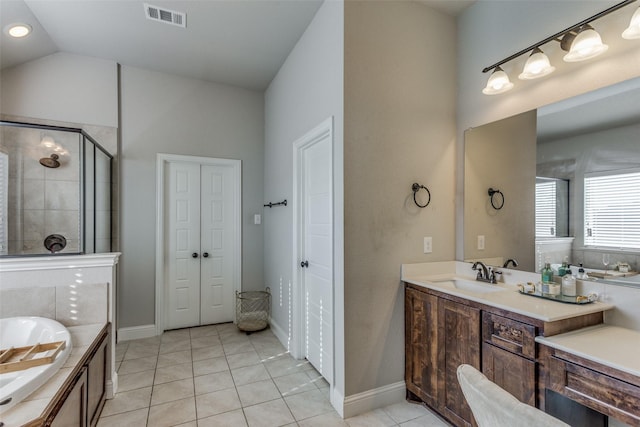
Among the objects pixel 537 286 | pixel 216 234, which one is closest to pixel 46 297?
pixel 216 234

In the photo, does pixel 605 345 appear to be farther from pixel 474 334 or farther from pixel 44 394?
pixel 44 394

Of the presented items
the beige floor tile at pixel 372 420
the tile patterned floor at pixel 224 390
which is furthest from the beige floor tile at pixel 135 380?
the beige floor tile at pixel 372 420

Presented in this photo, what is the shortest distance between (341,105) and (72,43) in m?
2.95

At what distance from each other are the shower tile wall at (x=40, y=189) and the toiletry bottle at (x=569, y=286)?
3.54 meters

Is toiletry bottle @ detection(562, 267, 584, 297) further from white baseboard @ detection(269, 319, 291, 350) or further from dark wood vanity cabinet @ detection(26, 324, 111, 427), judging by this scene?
dark wood vanity cabinet @ detection(26, 324, 111, 427)

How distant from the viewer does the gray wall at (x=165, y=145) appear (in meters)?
3.52

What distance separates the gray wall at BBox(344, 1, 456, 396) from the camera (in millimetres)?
2154

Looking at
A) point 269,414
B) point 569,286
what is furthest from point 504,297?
point 269,414

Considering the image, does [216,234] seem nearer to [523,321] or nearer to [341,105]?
[341,105]

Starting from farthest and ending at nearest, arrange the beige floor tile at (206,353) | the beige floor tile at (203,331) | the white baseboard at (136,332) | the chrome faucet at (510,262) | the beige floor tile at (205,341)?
the beige floor tile at (203,331) → the white baseboard at (136,332) → the beige floor tile at (205,341) → the beige floor tile at (206,353) → the chrome faucet at (510,262)

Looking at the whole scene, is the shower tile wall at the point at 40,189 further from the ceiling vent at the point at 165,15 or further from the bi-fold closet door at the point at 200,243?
the ceiling vent at the point at 165,15

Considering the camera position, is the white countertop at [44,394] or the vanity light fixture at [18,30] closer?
the white countertop at [44,394]

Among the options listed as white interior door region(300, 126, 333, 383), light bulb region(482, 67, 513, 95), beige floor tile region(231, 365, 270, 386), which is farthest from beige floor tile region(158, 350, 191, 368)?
light bulb region(482, 67, 513, 95)

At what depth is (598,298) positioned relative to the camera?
168 centimetres
